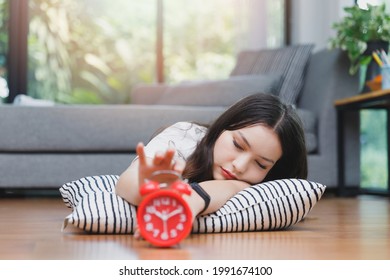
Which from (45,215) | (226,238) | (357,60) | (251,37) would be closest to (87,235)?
(226,238)

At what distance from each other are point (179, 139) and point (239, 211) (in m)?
0.30

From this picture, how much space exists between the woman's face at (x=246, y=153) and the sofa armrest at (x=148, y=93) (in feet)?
7.08

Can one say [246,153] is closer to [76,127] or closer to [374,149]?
[76,127]

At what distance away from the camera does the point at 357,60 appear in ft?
10.0

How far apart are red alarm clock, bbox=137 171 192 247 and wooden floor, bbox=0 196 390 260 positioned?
0.03 m

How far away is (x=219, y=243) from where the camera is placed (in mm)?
1266

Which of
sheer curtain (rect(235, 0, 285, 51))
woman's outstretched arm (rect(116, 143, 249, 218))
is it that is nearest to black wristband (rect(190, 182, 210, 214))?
woman's outstretched arm (rect(116, 143, 249, 218))

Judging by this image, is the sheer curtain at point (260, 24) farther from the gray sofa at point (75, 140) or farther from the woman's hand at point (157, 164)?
the woman's hand at point (157, 164)

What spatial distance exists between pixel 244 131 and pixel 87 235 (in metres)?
0.46

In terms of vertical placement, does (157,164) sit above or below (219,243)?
above

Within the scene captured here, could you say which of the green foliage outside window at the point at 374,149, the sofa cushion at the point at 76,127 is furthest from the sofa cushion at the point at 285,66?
the sofa cushion at the point at 76,127

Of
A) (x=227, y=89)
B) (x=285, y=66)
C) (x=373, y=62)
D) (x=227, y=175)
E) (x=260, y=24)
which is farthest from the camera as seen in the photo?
(x=260, y=24)

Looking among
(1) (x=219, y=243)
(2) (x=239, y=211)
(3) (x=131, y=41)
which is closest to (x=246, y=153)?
(2) (x=239, y=211)

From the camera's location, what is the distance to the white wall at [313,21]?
4.34m
